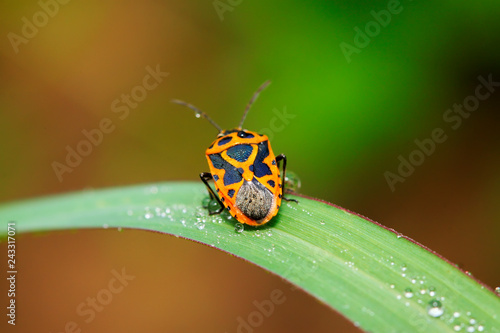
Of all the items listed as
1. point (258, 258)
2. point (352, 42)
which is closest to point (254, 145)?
point (258, 258)

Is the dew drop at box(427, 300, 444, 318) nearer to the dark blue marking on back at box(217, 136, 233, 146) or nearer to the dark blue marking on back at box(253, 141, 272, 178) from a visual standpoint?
the dark blue marking on back at box(253, 141, 272, 178)

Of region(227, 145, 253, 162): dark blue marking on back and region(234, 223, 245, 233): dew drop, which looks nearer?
region(234, 223, 245, 233): dew drop

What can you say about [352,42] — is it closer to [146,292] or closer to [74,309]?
[146,292]

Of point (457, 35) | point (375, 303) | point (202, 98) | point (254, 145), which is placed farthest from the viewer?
point (202, 98)

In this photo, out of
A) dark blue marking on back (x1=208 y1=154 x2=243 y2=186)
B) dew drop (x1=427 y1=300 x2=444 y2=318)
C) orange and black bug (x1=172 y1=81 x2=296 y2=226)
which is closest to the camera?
dew drop (x1=427 y1=300 x2=444 y2=318)

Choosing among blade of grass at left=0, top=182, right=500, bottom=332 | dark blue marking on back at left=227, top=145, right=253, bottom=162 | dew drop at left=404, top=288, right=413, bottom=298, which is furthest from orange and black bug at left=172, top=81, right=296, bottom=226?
dew drop at left=404, top=288, right=413, bottom=298

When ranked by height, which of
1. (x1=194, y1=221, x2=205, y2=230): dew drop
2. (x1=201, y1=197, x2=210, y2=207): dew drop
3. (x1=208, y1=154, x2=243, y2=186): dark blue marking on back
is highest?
(x1=208, y1=154, x2=243, y2=186): dark blue marking on back

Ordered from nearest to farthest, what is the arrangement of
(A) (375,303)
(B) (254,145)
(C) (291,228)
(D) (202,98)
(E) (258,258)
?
(A) (375,303)
(E) (258,258)
(C) (291,228)
(B) (254,145)
(D) (202,98)
